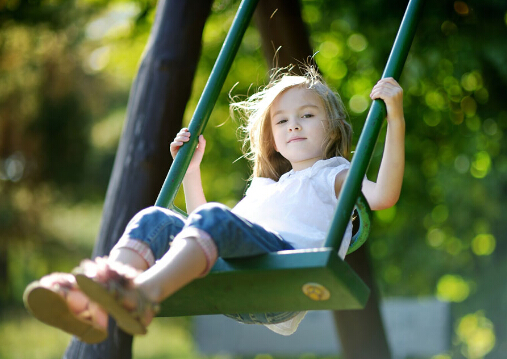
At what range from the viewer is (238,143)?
9500 millimetres

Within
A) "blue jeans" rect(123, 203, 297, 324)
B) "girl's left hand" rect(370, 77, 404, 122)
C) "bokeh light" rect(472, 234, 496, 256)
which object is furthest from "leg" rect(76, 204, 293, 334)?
"bokeh light" rect(472, 234, 496, 256)

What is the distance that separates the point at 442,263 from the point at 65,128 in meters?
8.10

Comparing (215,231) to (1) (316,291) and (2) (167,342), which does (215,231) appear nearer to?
(1) (316,291)

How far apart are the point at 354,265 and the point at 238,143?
15.2 ft

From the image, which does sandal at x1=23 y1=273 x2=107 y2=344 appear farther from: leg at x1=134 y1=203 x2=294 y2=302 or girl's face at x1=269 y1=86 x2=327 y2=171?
girl's face at x1=269 y1=86 x2=327 y2=171

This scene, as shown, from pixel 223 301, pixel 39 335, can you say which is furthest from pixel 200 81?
pixel 39 335

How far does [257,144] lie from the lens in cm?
352

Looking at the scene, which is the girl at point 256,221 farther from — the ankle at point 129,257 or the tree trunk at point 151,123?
the tree trunk at point 151,123

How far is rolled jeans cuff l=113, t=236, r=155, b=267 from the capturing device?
2.39 metres

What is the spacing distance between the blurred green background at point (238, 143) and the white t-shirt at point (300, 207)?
2.08 feet

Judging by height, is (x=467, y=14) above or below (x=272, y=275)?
above

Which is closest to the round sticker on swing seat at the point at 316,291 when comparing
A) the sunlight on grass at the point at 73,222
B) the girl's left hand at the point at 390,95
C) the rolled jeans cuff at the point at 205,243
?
the rolled jeans cuff at the point at 205,243

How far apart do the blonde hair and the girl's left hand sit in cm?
63

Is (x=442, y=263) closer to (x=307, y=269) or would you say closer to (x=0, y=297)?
(x=307, y=269)
